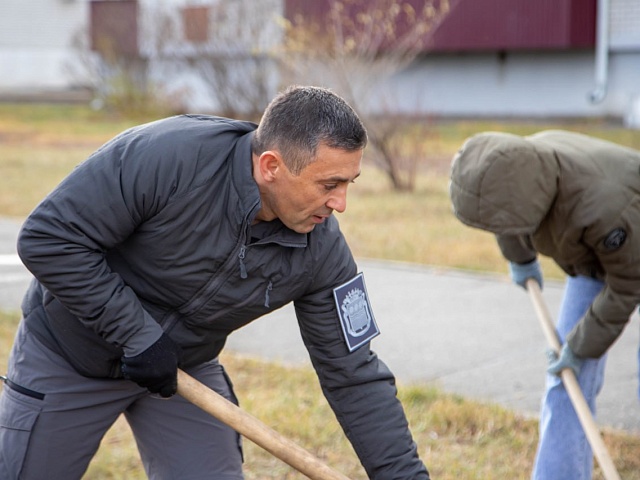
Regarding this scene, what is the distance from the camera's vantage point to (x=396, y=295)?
704 centimetres

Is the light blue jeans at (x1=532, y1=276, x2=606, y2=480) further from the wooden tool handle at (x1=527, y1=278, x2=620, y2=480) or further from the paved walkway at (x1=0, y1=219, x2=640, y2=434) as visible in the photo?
the paved walkway at (x1=0, y1=219, x2=640, y2=434)

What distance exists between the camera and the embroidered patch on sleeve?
2832 mm

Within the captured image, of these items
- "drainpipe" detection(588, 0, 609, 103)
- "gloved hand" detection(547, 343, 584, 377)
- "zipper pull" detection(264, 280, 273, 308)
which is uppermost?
"zipper pull" detection(264, 280, 273, 308)

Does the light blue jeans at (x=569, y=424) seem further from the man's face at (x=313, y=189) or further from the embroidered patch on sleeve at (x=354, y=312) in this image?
the man's face at (x=313, y=189)

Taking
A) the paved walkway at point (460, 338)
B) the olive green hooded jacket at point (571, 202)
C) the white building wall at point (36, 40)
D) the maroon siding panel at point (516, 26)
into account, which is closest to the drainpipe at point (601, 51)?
the maroon siding panel at point (516, 26)

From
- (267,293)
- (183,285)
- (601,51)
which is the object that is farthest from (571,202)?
(601,51)

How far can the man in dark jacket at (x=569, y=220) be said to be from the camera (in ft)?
11.4

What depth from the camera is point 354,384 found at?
2.92 metres

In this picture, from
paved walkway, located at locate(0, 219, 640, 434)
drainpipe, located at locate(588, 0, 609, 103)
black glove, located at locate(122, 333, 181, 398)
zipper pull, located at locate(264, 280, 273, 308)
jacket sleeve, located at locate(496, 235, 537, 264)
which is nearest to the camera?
black glove, located at locate(122, 333, 181, 398)

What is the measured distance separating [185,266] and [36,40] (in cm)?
3429

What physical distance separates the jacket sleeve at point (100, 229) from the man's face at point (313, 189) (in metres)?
0.28

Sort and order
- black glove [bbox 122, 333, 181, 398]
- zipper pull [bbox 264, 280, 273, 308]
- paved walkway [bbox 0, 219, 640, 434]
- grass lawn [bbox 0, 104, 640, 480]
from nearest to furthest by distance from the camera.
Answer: black glove [bbox 122, 333, 181, 398] → zipper pull [bbox 264, 280, 273, 308] → grass lawn [bbox 0, 104, 640, 480] → paved walkway [bbox 0, 219, 640, 434]

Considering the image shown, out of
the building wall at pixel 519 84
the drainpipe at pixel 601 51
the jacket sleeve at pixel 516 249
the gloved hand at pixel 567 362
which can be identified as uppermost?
the jacket sleeve at pixel 516 249

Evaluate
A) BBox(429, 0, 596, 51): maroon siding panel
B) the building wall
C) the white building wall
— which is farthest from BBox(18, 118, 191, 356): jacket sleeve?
the white building wall
